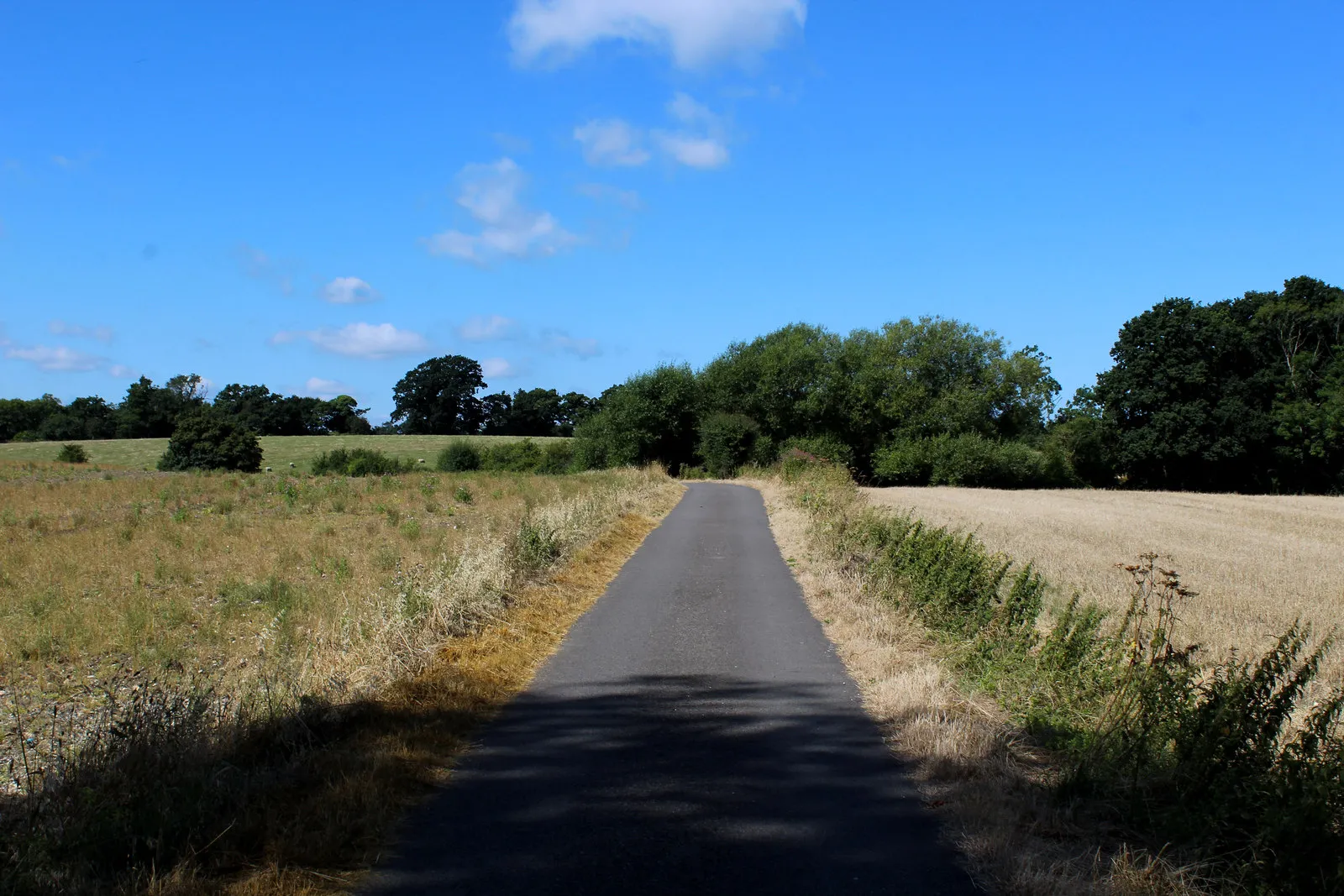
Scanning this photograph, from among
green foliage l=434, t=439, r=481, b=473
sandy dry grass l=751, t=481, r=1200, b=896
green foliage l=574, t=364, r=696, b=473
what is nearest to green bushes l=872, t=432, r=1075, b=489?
green foliage l=574, t=364, r=696, b=473

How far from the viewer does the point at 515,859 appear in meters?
4.09

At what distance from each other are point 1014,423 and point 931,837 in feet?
203

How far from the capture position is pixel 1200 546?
22828mm

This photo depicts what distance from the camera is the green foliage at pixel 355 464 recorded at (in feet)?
203

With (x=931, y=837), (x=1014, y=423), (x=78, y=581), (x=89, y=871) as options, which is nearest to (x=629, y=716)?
(x=931, y=837)

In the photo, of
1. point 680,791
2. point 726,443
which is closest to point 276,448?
point 726,443

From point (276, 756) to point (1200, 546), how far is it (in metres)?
24.2

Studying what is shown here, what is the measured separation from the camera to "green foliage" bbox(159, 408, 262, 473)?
184ft

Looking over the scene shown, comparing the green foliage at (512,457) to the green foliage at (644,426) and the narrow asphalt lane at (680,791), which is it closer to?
the green foliage at (644,426)

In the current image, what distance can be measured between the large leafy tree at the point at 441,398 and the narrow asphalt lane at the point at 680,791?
365ft

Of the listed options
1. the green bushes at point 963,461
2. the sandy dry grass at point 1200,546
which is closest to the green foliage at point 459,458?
→ the green bushes at point 963,461

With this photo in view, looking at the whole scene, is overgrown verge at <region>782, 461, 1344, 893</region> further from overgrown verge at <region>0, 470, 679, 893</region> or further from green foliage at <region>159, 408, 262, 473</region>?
green foliage at <region>159, 408, 262, 473</region>

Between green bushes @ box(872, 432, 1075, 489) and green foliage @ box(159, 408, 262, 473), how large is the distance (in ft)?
141

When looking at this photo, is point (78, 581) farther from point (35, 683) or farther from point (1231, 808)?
point (1231, 808)
